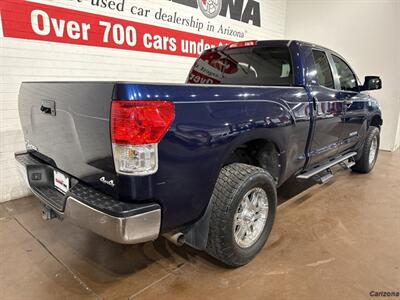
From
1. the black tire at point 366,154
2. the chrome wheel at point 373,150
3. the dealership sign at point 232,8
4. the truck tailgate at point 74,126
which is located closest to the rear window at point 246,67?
the truck tailgate at point 74,126

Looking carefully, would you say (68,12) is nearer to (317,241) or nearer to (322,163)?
(322,163)

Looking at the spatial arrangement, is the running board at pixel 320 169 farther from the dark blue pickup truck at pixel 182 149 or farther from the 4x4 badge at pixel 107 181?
the 4x4 badge at pixel 107 181

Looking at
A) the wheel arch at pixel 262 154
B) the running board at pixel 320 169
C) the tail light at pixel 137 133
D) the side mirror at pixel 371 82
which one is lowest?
the running board at pixel 320 169

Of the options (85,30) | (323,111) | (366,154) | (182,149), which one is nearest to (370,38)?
(366,154)

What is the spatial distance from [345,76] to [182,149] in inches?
112

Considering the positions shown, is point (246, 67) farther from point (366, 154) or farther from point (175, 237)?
point (366, 154)

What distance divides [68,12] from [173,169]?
118 inches

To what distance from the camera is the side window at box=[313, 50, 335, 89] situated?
9.49 ft

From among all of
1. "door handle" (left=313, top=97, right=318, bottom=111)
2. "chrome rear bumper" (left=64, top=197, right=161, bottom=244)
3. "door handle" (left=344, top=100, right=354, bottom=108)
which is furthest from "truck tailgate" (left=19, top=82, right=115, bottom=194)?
"door handle" (left=344, top=100, right=354, bottom=108)

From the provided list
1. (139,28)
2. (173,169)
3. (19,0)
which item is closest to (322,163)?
(173,169)

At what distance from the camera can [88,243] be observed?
2.44 metres

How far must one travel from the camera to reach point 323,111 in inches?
110

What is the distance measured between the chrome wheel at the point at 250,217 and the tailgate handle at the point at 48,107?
1.33m

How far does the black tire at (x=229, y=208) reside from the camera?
1856 millimetres
